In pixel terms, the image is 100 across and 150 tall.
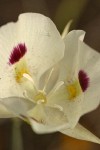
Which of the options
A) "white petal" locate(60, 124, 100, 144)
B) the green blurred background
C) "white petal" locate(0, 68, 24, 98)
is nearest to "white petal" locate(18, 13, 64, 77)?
"white petal" locate(0, 68, 24, 98)

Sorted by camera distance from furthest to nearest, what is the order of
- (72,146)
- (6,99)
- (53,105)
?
(72,146) → (53,105) → (6,99)

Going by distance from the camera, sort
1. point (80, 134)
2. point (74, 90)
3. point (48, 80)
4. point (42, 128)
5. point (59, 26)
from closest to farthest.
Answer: point (42, 128) → point (80, 134) → point (74, 90) → point (48, 80) → point (59, 26)

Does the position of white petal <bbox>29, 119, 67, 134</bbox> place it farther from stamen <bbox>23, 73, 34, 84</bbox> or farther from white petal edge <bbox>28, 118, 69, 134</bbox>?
stamen <bbox>23, 73, 34, 84</bbox>

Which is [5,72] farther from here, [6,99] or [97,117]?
[97,117]

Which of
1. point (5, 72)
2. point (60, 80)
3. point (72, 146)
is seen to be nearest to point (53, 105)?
point (60, 80)

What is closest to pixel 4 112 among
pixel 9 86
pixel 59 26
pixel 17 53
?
pixel 9 86

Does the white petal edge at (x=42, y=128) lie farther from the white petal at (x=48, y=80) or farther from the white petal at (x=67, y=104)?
the white petal at (x=48, y=80)

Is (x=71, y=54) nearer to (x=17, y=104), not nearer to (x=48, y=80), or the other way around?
(x=48, y=80)
